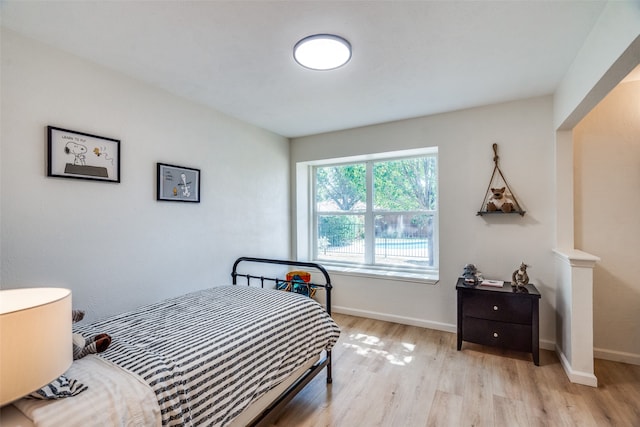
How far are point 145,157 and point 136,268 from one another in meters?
0.90

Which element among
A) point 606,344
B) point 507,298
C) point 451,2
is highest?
point 451,2

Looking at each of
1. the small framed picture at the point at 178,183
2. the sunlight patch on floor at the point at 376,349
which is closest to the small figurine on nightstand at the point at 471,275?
the sunlight patch on floor at the point at 376,349

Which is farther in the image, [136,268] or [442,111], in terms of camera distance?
[442,111]

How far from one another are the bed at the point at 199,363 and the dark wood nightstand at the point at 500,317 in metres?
1.37

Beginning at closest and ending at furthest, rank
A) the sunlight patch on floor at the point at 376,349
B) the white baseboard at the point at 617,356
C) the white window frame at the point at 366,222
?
the white baseboard at the point at 617,356 < the sunlight patch on floor at the point at 376,349 < the white window frame at the point at 366,222

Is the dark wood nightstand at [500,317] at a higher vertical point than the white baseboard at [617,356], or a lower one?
higher

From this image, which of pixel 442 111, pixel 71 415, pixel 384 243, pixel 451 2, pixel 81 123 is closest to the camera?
pixel 71 415

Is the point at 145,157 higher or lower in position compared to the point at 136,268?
higher

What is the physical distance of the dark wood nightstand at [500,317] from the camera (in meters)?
2.44

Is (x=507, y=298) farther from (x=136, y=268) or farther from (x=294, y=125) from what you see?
(x=136, y=268)

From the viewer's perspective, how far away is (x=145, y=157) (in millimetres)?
2377

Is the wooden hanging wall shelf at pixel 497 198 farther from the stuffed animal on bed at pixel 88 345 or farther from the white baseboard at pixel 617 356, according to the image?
the stuffed animal on bed at pixel 88 345

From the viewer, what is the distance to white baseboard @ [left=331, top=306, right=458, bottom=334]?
3.15m

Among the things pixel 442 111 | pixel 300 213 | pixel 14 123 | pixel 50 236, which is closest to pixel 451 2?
pixel 442 111
